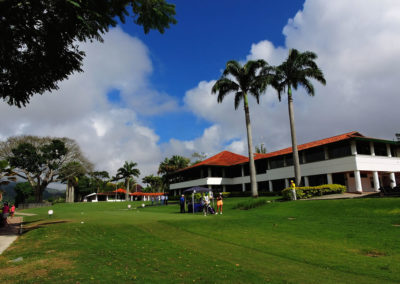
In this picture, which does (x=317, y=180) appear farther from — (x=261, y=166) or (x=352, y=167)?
(x=261, y=166)

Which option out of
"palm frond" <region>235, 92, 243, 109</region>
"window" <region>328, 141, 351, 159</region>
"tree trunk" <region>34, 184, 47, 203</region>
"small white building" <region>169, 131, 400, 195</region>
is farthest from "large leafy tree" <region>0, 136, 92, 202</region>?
"window" <region>328, 141, 351, 159</region>

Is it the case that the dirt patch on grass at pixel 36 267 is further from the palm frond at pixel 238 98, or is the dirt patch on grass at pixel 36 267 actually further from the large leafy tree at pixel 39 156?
the large leafy tree at pixel 39 156

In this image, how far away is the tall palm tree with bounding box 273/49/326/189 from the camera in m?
30.5

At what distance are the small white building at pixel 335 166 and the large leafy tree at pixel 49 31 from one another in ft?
94.6

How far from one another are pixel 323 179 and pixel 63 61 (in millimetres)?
34900

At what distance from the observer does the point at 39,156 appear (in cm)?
5394

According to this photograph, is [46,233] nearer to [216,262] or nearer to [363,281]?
[216,262]

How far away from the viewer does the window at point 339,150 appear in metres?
32.7

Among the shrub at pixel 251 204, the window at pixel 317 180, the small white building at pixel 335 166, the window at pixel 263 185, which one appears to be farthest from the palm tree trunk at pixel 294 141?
the window at pixel 263 185

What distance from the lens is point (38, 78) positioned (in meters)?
10.7

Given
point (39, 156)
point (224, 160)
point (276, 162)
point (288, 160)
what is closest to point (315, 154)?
point (288, 160)

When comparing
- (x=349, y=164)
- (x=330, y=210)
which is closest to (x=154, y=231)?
(x=330, y=210)

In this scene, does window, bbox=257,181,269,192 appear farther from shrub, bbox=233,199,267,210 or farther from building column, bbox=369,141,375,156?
shrub, bbox=233,199,267,210

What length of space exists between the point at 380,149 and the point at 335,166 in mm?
6635
